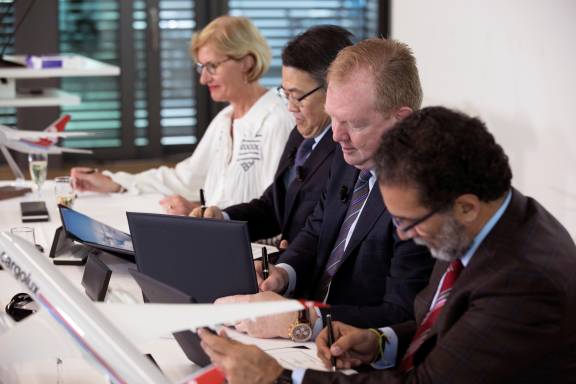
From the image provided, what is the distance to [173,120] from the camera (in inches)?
262

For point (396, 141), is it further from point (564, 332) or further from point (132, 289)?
point (132, 289)

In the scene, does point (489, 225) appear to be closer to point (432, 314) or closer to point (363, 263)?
point (432, 314)

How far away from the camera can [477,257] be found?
1.61 m

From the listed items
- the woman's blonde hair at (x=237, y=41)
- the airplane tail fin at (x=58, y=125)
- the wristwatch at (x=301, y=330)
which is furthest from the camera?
the airplane tail fin at (x=58, y=125)

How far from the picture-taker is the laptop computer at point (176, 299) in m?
1.62

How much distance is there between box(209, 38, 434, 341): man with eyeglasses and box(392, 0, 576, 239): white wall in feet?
5.15

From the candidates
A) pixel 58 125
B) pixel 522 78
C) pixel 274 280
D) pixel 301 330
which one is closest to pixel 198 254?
pixel 301 330

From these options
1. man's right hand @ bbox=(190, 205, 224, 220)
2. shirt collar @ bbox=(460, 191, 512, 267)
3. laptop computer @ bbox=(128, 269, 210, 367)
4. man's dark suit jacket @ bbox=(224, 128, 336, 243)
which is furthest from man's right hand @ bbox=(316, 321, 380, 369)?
man's right hand @ bbox=(190, 205, 224, 220)

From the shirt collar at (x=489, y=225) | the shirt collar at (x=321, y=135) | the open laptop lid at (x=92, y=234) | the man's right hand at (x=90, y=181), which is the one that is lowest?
the man's right hand at (x=90, y=181)

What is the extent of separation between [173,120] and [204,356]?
4911 mm

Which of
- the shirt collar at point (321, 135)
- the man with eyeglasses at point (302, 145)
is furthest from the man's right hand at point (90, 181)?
the shirt collar at point (321, 135)

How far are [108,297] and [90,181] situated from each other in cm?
155

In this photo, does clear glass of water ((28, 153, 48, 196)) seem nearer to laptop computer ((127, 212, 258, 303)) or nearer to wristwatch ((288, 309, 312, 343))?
laptop computer ((127, 212, 258, 303))

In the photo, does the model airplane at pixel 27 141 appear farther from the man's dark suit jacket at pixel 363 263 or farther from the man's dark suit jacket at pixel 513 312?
the man's dark suit jacket at pixel 513 312
